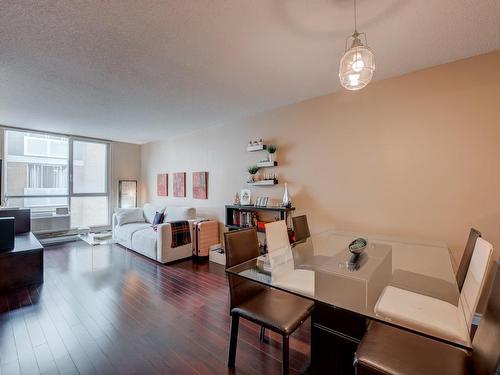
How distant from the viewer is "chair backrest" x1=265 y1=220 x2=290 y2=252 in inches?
88.1

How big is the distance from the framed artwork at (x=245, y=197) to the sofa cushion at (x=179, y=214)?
122 cm

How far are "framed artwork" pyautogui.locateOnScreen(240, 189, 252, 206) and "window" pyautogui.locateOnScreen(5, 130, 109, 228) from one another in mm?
4140

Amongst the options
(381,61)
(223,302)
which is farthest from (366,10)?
(223,302)

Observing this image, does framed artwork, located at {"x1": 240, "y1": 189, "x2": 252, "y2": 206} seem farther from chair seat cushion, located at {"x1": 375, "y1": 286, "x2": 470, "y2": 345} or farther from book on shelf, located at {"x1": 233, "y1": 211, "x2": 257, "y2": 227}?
chair seat cushion, located at {"x1": 375, "y1": 286, "x2": 470, "y2": 345}

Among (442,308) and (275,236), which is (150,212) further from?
(442,308)

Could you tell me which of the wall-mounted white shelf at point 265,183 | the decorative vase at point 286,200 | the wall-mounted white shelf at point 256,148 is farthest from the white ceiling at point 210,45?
the decorative vase at point 286,200

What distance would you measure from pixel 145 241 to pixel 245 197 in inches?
80.2

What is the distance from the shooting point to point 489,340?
2.92ft

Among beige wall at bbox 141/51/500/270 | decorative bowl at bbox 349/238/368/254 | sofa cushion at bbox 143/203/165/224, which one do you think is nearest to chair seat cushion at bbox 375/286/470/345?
decorative bowl at bbox 349/238/368/254

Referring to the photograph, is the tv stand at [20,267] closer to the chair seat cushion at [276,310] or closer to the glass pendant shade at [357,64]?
the chair seat cushion at [276,310]

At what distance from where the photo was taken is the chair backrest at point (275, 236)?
224 centimetres

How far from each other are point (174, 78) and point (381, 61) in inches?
88.7

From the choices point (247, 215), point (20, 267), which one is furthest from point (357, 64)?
point (20, 267)

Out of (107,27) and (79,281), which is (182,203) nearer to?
(79,281)
